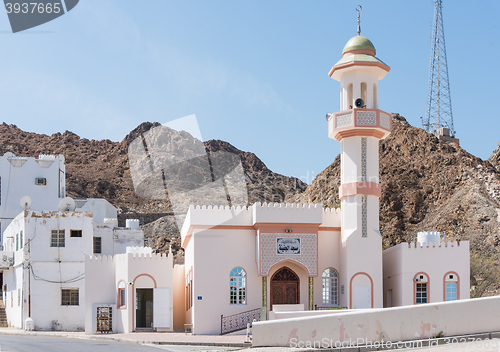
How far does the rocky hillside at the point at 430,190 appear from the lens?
56906 millimetres

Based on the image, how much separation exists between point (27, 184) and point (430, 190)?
136 ft

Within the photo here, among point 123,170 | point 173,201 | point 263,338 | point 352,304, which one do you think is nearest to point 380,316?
point 263,338

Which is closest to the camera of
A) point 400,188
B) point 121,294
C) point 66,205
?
point 121,294

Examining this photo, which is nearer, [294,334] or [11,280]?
[294,334]

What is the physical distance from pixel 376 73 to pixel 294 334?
13168mm

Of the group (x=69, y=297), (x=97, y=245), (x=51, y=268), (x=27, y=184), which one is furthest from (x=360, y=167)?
(x=27, y=184)

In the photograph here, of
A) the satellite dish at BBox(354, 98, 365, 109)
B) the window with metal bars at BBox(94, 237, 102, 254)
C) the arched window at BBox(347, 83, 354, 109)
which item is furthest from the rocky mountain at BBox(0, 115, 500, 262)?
the satellite dish at BBox(354, 98, 365, 109)

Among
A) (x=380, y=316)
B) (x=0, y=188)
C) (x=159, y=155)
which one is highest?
(x=159, y=155)

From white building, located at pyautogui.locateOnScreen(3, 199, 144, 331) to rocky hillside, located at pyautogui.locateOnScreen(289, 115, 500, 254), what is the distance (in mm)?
33837

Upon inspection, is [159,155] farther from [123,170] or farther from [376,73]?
[376,73]

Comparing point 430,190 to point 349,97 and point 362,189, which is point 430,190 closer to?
point 349,97

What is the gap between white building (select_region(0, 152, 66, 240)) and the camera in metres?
41.8

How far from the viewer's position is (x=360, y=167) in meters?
24.1

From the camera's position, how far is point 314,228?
78.6 feet
